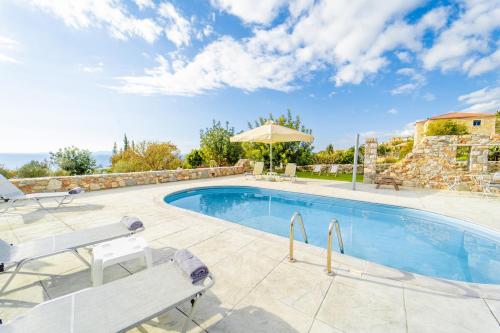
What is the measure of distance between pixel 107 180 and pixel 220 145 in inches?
335

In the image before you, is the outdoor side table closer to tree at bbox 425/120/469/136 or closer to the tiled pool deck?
the tiled pool deck

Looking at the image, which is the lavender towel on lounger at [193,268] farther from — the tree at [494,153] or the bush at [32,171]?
the tree at [494,153]

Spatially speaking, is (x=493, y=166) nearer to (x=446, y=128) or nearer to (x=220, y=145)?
(x=220, y=145)

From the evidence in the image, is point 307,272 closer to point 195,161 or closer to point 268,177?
point 268,177

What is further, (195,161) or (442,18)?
(195,161)

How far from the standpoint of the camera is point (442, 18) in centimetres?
957

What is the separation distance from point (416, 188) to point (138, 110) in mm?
22211

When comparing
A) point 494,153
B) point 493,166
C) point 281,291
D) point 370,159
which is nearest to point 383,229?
point 281,291

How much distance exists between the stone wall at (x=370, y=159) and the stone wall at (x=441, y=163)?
2.71ft

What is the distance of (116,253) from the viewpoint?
2.55 metres

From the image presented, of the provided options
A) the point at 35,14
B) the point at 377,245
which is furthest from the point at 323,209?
the point at 35,14

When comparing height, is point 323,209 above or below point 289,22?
below

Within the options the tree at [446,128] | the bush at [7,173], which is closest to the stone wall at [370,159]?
the bush at [7,173]

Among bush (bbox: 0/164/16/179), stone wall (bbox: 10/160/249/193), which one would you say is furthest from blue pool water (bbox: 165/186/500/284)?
bush (bbox: 0/164/16/179)
